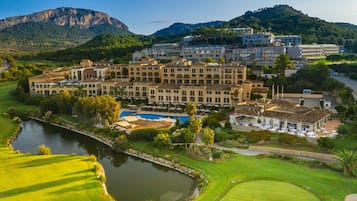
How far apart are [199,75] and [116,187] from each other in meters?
35.6

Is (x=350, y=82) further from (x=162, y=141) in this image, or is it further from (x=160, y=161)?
(x=160, y=161)

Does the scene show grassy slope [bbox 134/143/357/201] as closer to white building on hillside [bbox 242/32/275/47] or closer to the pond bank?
the pond bank

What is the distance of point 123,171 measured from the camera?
97.4 ft

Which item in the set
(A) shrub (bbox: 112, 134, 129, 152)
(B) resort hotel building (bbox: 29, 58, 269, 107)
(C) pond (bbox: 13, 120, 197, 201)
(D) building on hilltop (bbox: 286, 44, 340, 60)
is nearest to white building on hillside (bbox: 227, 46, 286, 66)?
(D) building on hilltop (bbox: 286, 44, 340, 60)

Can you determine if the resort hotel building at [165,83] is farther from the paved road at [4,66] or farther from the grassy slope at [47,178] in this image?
the paved road at [4,66]

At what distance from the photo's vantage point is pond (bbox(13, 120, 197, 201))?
24922 millimetres

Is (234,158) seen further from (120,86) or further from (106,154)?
(120,86)

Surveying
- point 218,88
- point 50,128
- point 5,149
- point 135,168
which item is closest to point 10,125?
point 50,128

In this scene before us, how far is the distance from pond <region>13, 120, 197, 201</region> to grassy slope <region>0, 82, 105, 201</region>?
7.66ft

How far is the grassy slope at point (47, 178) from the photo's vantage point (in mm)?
22016

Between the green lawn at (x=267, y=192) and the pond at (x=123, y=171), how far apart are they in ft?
13.0

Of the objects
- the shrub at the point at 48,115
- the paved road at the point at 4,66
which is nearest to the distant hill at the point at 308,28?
the shrub at the point at 48,115

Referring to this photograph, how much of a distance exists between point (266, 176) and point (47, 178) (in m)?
17.0

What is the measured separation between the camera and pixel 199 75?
192 feet
